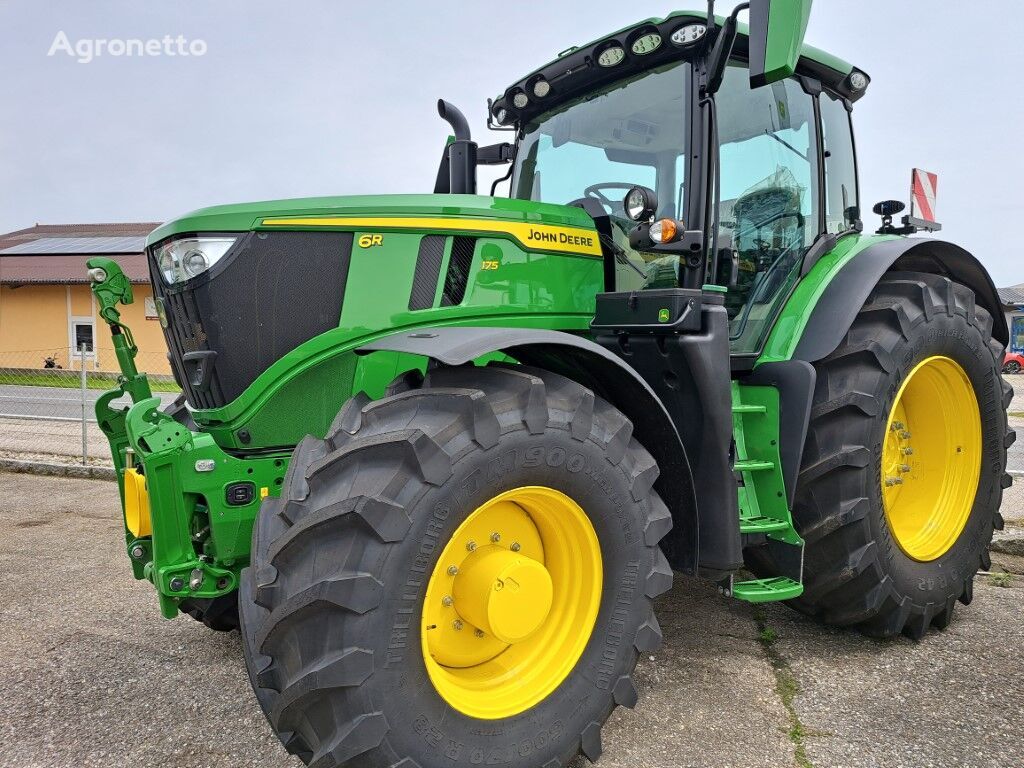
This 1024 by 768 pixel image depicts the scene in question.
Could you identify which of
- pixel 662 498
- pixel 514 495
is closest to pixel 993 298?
pixel 662 498

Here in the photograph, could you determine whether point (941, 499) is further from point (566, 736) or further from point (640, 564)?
point (566, 736)

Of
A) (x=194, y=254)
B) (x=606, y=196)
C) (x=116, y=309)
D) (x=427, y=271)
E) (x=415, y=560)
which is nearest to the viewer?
(x=415, y=560)

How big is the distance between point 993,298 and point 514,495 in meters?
3.07

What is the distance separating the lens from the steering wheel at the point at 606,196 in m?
3.20

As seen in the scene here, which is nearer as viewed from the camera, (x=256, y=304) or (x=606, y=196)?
(x=256, y=304)

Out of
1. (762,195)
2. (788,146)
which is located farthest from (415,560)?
(788,146)

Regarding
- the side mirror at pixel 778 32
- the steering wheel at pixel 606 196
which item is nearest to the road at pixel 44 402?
the steering wheel at pixel 606 196

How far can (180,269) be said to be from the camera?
2.55 m

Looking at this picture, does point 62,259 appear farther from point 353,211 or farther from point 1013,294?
point 1013,294

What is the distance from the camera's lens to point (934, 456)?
363 cm

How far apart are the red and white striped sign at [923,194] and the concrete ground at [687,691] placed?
6.62 feet

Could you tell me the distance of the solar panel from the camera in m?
20.7

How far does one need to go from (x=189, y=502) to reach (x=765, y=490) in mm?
2097

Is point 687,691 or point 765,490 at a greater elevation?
point 765,490
